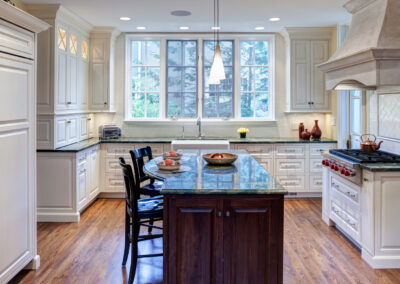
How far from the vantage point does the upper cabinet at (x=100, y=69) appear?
5719 mm

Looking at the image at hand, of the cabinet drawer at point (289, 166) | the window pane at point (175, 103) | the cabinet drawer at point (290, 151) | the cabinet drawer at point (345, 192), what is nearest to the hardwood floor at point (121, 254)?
the cabinet drawer at point (345, 192)

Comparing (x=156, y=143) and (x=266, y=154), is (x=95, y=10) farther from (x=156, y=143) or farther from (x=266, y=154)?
(x=266, y=154)

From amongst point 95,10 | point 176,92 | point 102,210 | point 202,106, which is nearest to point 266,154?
point 202,106

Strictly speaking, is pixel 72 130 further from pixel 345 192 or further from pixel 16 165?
pixel 345 192

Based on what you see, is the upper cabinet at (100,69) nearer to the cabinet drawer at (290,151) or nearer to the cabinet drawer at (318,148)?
the cabinet drawer at (290,151)

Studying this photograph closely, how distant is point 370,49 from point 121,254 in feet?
9.21

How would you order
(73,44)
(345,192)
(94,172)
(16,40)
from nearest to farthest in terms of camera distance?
(16,40)
(345,192)
(73,44)
(94,172)

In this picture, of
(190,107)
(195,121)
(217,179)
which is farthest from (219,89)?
(217,179)

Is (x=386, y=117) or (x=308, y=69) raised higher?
(x=308, y=69)

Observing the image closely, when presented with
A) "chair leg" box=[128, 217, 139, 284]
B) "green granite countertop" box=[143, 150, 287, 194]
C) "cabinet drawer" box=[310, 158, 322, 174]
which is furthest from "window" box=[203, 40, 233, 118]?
"chair leg" box=[128, 217, 139, 284]

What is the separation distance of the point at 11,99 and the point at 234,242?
1918mm

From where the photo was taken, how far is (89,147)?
496cm

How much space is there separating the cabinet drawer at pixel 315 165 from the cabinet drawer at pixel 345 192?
4.88 ft

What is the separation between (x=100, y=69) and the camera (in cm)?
573
